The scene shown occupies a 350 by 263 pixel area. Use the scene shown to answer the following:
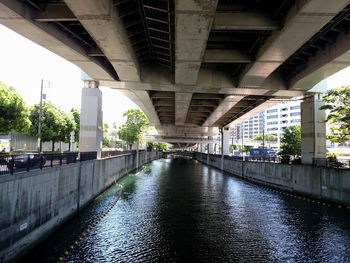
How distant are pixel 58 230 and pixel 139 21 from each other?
12.3 meters

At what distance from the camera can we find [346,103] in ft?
100

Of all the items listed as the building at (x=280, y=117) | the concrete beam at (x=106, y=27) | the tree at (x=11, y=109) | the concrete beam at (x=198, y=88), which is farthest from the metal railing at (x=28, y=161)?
the building at (x=280, y=117)

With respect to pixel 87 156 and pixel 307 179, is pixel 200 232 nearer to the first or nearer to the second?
pixel 87 156

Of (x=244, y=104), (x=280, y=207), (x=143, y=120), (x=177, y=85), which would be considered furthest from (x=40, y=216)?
(x=143, y=120)

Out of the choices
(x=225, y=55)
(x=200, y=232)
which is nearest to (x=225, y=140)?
(x=225, y=55)

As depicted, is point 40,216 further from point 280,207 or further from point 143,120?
point 143,120

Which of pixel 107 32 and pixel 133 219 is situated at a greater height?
pixel 107 32

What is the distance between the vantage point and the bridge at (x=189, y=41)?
13328mm

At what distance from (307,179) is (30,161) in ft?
86.1

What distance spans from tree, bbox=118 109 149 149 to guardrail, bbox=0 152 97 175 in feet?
198

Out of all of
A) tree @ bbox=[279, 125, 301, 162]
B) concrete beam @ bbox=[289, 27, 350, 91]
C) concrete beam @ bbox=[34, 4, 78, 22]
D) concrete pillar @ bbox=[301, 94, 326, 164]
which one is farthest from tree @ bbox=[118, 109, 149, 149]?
concrete beam @ bbox=[34, 4, 78, 22]

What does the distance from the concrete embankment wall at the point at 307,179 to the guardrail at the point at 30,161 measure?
2159 cm

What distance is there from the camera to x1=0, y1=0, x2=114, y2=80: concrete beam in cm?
1360

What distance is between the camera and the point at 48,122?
56188mm
